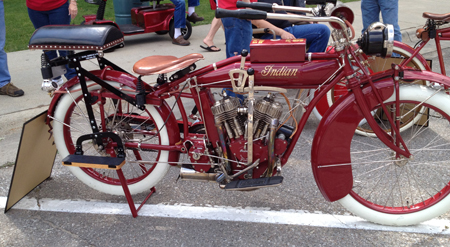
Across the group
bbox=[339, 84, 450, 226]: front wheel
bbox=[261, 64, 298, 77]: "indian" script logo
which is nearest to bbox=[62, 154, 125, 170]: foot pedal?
bbox=[261, 64, 298, 77]: "indian" script logo

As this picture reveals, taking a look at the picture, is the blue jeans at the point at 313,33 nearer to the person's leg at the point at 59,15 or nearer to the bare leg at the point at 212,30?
the bare leg at the point at 212,30

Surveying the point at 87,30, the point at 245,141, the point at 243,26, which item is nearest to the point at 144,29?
the point at 243,26

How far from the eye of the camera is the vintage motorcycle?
2342 millimetres

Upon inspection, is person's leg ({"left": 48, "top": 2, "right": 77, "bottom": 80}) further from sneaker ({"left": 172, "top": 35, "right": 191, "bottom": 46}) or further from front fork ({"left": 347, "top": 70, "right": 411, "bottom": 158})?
front fork ({"left": 347, "top": 70, "right": 411, "bottom": 158})

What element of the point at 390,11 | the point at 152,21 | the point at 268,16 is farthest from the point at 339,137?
the point at 152,21

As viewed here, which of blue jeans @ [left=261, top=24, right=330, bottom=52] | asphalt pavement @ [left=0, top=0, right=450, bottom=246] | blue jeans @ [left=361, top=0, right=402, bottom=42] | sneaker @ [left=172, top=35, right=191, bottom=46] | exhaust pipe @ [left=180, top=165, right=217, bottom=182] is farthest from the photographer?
sneaker @ [left=172, top=35, right=191, bottom=46]

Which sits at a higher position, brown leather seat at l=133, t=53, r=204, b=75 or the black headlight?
the black headlight

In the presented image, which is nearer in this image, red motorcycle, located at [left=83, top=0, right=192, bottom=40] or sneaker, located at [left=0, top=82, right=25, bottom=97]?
sneaker, located at [left=0, top=82, right=25, bottom=97]

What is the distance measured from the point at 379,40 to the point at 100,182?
2.19m

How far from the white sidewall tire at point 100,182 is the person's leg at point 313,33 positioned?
1836mm

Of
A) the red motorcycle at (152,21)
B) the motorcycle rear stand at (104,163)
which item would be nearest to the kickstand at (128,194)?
the motorcycle rear stand at (104,163)

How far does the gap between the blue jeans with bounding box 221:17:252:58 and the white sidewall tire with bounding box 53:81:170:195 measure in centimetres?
137

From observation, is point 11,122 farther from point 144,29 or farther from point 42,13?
point 144,29

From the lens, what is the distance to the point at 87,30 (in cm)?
259
